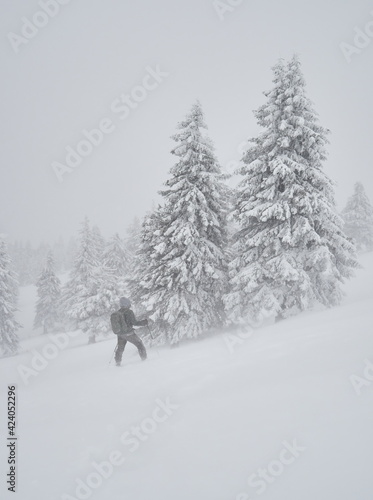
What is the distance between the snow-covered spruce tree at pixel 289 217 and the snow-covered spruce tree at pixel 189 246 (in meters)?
1.49

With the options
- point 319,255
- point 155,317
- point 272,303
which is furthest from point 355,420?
point 155,317

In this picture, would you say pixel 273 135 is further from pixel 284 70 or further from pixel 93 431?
pixel 93 431

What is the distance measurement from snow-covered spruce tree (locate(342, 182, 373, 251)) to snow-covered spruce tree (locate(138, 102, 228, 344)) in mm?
37812

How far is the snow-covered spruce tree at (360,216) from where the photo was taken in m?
44.6

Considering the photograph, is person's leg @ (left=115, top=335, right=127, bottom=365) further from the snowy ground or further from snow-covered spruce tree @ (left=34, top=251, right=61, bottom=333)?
snow-covered spruce tree @ (left=34, top=251, right=61, bottom=333)

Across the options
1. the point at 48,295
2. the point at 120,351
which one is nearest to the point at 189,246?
the point at 120,351

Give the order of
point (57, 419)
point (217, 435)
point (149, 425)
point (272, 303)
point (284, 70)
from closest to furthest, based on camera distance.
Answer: point (217, 435), point (149, 425), point (57, 419), point (272, 303), point (284, 70)

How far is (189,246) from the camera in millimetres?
14078

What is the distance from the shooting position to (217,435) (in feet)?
12.5

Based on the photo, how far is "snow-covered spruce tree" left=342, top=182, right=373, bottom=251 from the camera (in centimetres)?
4459

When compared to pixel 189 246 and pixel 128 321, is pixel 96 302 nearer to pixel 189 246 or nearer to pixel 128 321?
pixel 189 246

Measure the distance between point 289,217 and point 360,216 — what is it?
3912cm

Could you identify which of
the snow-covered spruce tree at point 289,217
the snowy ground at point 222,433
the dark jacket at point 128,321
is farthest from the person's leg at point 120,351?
the snow-covered spruce tree at point 289,217

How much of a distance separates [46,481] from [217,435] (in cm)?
220
